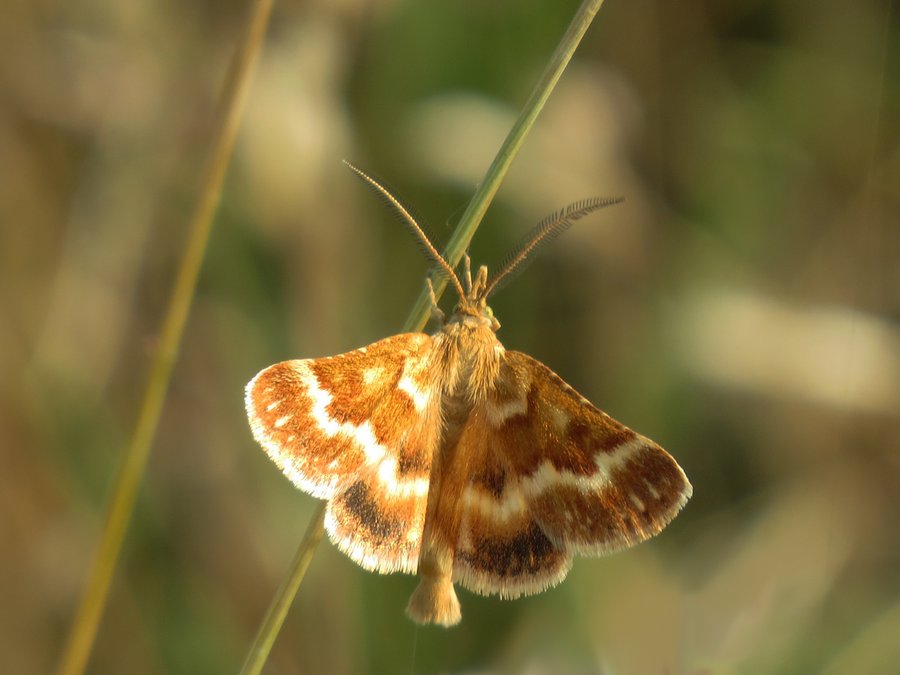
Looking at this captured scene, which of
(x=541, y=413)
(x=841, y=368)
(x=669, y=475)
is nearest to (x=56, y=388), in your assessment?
(x=541, y=413)

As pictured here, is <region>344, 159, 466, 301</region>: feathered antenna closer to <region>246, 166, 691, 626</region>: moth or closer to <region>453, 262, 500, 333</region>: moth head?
<region>246, 166, 691, 626</region>: moth

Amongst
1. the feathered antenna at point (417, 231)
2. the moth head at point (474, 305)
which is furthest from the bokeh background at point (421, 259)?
the feathered antenna at point (417, 231)

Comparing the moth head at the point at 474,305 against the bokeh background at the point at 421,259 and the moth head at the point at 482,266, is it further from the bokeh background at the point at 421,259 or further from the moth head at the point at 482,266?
the bokeh background at the point at 421,259

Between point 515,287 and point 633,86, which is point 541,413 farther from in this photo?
point 633,86

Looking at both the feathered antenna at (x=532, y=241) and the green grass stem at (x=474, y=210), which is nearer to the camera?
the green grass stem at (x=474, y=210)

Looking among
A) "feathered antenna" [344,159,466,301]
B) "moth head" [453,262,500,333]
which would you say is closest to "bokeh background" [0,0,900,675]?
"moth head" [453,262,500,333]
